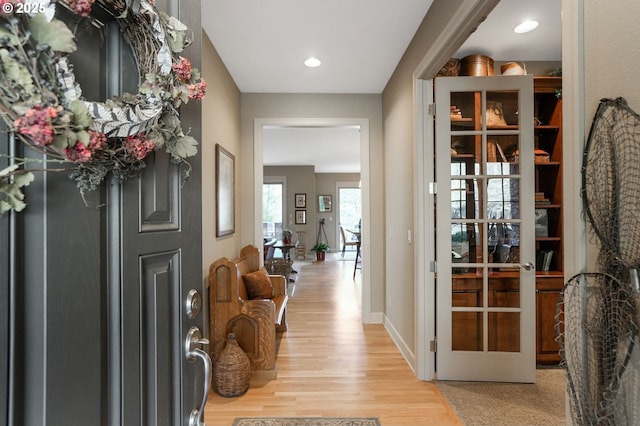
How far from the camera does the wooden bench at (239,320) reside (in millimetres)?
2623

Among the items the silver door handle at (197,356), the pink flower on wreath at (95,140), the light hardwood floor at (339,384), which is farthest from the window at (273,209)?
the pink flower on wreath at (95,140)

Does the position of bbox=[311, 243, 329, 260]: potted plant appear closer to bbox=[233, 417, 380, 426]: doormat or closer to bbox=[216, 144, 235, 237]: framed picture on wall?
bbox=[216, 144, 235, 237]: framed picture on wall

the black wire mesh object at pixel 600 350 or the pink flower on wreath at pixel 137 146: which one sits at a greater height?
the pink flower on wreath at pixel 137 146

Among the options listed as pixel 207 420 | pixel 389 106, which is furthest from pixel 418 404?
pixel 389 106

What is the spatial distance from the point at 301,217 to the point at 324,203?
3.60ft

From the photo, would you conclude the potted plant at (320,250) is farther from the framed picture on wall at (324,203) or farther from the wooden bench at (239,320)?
the wooden bench at (239,320)

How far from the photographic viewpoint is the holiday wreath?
0.50 m

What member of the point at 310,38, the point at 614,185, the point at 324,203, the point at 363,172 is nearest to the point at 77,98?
the point at 614,185

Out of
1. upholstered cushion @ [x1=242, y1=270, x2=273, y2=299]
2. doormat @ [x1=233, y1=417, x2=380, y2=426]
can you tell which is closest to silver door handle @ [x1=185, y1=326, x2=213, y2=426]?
doormat @ [x1=233, y1=417, x2=380, y2=426]

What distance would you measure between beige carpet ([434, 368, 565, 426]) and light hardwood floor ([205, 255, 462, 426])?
0.12m

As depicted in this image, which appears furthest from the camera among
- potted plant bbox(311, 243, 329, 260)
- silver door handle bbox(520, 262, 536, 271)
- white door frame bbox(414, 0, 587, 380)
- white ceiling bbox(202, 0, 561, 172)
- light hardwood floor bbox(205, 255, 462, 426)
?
potted plant bbox(311, 243, 329, 260)

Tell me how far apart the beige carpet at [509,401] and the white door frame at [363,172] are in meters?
1.48

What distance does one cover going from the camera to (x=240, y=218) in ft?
12.5

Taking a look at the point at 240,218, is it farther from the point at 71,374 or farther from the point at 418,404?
the point at 71,374
